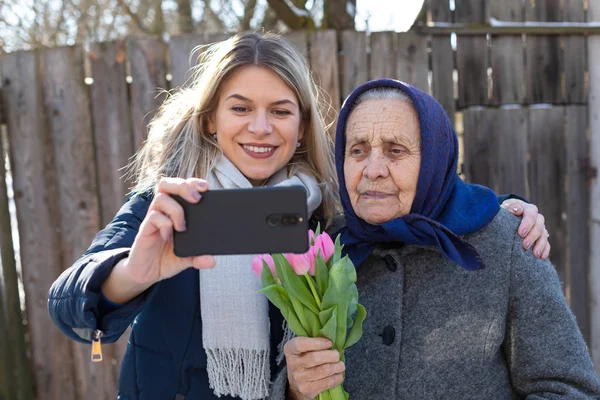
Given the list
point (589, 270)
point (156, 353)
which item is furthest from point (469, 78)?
point (156, 353)

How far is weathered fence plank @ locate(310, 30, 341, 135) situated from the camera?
3150 millimetres

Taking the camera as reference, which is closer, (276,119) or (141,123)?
(276,119)

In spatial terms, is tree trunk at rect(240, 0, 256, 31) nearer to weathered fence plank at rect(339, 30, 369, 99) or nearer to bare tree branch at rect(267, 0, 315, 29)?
bare tree branch at rect(267, 0, 315, 29)

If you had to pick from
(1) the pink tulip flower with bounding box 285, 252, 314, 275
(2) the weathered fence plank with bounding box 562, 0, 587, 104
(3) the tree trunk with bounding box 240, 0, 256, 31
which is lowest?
(1) the pink tulip flower with bounding box 285, 252, 314, 275

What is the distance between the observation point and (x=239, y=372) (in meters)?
1.88

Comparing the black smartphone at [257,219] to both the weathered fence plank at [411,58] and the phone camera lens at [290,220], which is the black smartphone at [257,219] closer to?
the phone camera lens at [290,220]

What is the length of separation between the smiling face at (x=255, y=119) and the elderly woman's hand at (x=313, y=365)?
0.72 meters

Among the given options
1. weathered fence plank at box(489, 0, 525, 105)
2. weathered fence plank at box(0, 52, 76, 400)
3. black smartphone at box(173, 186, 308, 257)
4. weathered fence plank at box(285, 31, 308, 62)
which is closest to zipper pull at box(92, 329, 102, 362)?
black smartphone at box(173, 186, 308, 257)

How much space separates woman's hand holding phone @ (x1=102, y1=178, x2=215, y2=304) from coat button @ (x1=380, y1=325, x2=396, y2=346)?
2.08 feet

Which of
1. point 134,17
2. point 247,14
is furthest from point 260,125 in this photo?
point 134,17

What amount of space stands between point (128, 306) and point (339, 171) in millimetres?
740

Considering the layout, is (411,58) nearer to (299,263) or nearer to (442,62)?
(442,62)

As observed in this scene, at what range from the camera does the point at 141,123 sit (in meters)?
3.18

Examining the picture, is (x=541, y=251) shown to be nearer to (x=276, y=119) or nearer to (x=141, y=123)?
(x=276, y=119)
